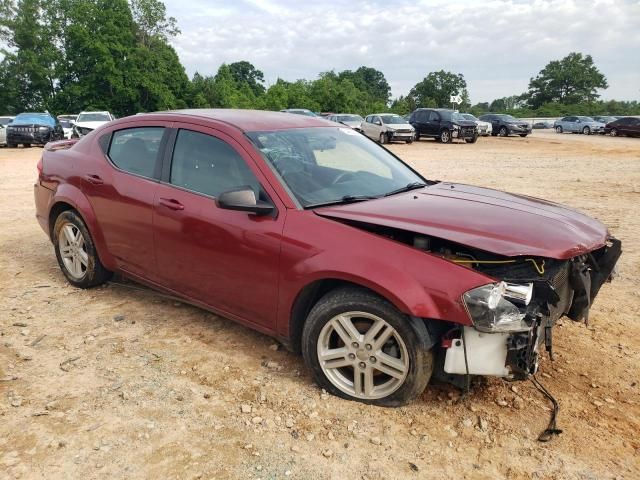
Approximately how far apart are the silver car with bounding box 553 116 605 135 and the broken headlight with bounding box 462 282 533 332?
42.7 meters

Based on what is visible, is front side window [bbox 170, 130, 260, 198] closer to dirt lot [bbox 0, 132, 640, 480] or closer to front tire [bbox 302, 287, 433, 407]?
front tire [bbox 302, 287, 433, 407]

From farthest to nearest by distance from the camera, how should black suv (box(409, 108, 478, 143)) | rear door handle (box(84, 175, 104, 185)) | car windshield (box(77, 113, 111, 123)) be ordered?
black suv (box(409, 108, 478, 143)) → car windshield (box(77, 113, 111, 123)) → rear door handle (box(84, 175, 104, 185))

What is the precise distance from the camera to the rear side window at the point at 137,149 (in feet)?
13.9

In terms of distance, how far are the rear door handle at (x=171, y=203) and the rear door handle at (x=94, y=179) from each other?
2.82ft

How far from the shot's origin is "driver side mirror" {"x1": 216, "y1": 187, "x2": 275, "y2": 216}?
3301 mm

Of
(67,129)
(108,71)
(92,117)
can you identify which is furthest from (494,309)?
(108,71)

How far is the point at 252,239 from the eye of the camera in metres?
Result: 3.42

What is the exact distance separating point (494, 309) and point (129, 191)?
2.88m

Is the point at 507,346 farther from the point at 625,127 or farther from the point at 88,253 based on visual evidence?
the point at 625,127

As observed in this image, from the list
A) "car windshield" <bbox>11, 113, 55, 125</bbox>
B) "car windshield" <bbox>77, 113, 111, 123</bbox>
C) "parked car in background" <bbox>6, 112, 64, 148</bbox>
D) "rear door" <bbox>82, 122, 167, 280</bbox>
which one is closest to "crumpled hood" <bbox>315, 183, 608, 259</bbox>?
"rear door" <bbox>82, 122, 167, 280</bbox>

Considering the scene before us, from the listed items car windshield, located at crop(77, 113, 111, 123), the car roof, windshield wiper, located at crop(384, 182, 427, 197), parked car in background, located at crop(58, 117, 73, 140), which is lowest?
parked car in background, located at crop(58, 117, 73, 140)

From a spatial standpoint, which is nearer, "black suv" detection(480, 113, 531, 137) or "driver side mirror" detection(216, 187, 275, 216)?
"driver side mirror" detection(216, 187, 275, 216)

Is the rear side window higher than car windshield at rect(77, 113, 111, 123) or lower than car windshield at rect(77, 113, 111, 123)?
higher

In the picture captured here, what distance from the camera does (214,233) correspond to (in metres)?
3.61
